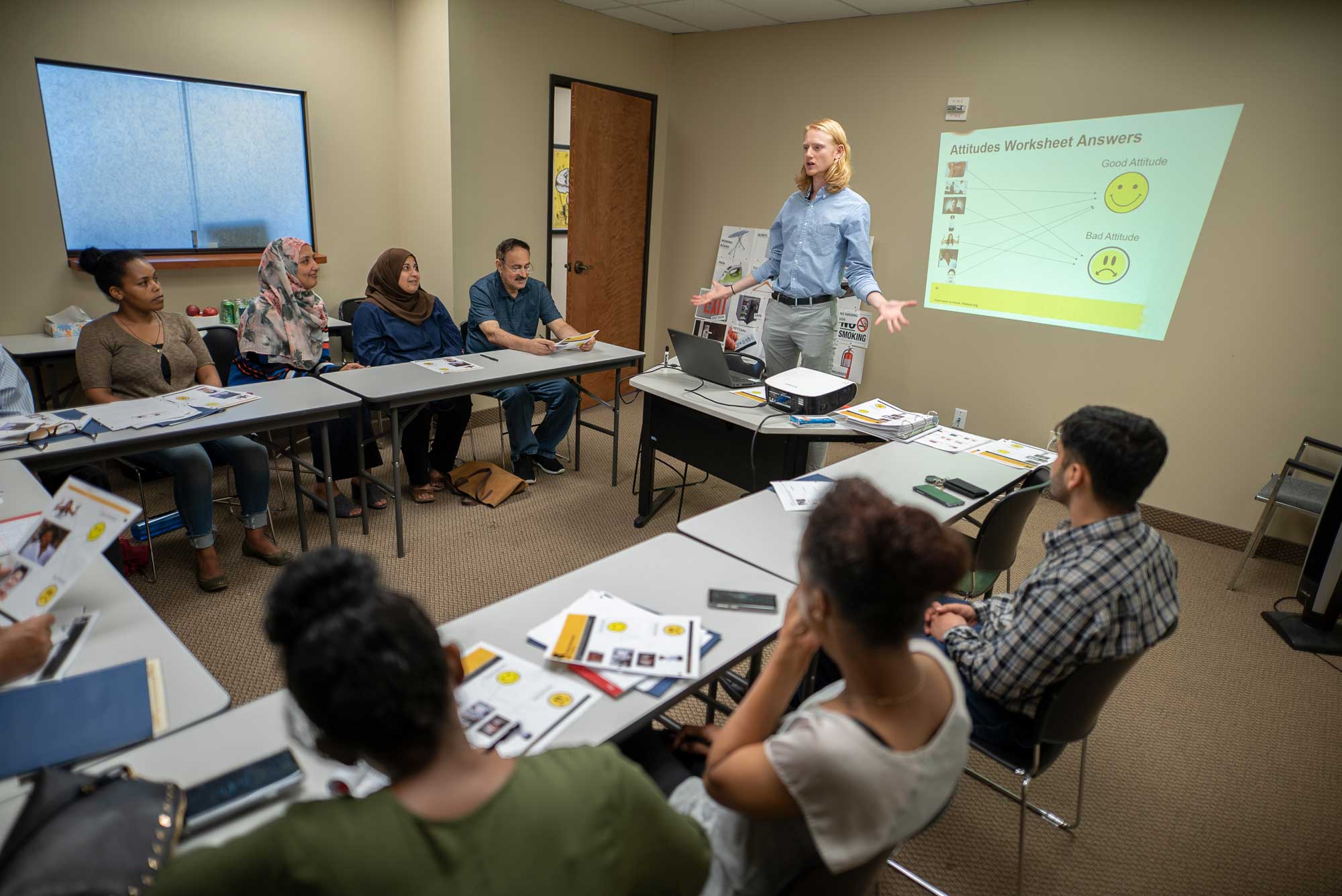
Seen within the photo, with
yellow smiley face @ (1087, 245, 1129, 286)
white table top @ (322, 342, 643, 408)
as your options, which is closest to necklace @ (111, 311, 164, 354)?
white table top @ (322, 342, 643, 408)

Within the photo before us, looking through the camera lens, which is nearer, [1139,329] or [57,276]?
[57,276]

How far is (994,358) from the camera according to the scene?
14.1ft

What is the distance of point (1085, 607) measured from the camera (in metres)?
1.41

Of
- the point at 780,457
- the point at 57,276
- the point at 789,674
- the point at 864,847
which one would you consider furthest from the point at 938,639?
the point at 57,276

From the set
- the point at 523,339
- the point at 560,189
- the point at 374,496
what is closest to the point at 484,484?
the point at 374,496

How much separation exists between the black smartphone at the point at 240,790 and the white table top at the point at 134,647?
0.20 meters

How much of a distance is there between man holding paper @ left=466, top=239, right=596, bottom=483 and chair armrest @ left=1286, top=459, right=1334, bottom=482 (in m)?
3.32

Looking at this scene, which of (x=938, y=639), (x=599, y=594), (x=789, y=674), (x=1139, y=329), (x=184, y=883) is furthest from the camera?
(x=1139, y=329)

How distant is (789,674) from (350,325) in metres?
4.00

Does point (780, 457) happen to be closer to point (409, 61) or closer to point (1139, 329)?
point (1139, 329)

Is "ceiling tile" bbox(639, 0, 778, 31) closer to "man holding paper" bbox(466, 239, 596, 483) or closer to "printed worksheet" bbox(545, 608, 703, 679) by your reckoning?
"man holding paper" bbox(466, 239, 596, 483)

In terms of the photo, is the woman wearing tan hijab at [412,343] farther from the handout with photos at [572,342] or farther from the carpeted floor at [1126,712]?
the handout with photos at [572,342]

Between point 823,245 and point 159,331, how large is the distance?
2961 mm

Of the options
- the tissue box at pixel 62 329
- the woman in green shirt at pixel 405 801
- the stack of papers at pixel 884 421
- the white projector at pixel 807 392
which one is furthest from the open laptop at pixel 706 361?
the tissue box at pixel 62 329
